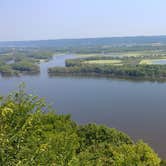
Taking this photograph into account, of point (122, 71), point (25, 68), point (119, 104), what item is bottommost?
point (119, 104)

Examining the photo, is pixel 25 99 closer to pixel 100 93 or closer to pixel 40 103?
pixel 40 103

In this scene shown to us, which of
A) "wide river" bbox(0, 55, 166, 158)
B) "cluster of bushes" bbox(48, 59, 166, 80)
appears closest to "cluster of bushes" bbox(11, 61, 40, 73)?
"cluster of bushes" bbox(48, 59, 166, 80)

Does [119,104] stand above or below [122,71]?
below

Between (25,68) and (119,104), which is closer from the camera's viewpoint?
(119,104)

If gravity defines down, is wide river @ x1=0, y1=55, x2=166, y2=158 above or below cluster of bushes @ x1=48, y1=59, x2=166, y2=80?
below

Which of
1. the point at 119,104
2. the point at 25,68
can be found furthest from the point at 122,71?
the point at 119,104

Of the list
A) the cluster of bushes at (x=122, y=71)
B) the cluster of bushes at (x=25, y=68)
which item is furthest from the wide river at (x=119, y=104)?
the cluster of bushes at (x=25, y=68)

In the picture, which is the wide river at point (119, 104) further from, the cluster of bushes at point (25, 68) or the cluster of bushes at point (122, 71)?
the cluster of bushes at point (25, 68)

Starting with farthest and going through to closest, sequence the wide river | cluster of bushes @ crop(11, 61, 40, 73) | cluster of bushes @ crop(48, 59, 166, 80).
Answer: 1. cluster of bushes @ crop(11, 61, 40, 73)
2. cluster of bushes @ crop(48, 59, 166, 80)
3. the wide river

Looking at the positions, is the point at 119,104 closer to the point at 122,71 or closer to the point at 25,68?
the point at 122,71

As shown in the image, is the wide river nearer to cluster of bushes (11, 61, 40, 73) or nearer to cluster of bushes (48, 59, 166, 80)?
cluster of bushes (48, 59, 166, 80)
